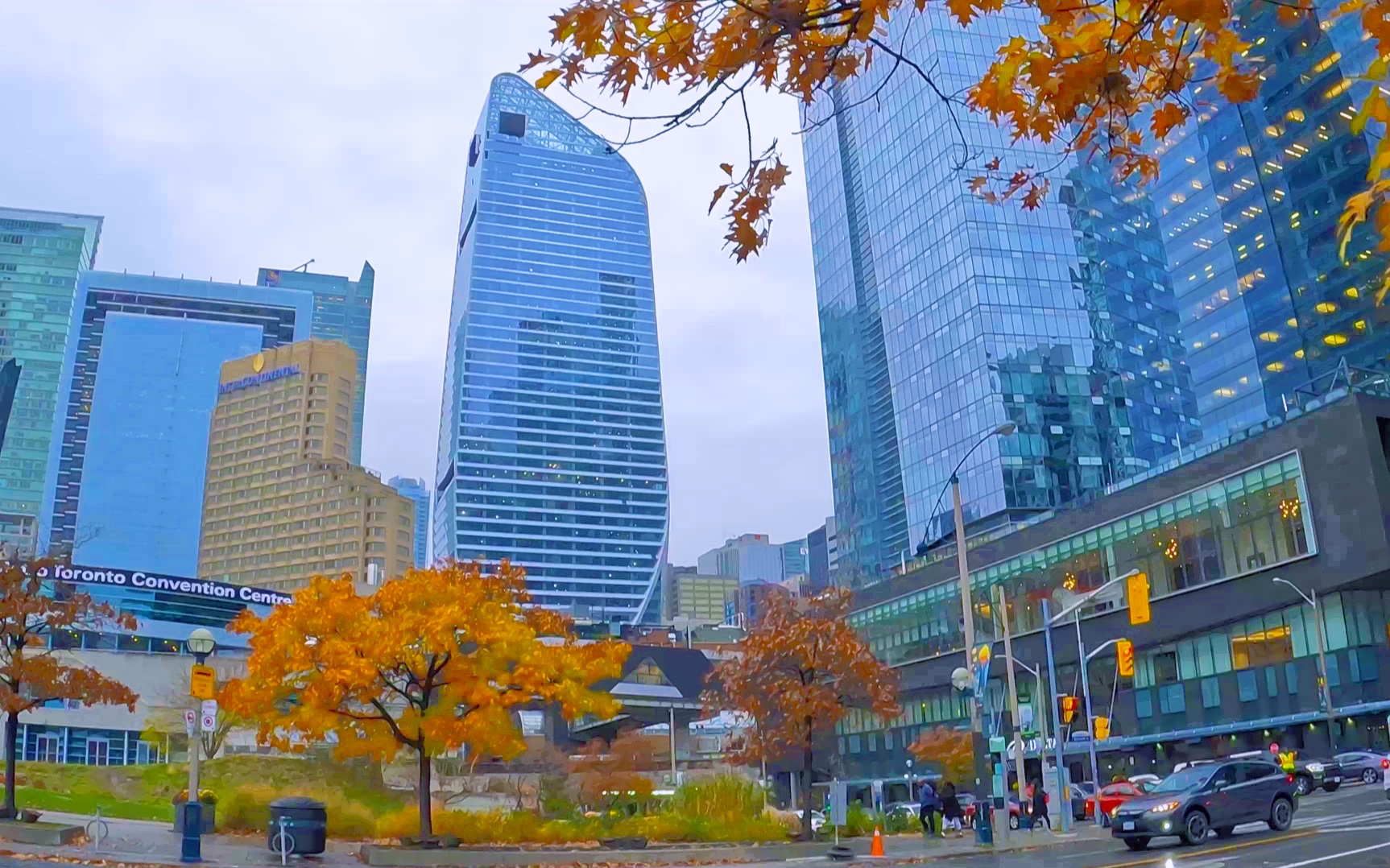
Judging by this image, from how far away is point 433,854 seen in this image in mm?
24922

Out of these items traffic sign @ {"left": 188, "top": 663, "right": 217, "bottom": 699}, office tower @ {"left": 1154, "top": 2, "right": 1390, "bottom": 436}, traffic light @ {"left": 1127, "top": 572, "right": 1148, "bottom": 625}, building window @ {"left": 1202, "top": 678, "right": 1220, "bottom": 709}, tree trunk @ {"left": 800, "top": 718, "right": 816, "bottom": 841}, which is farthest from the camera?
office tower @ {"left": 1154, "top": 2, "right": 1390, "bottom": 436}

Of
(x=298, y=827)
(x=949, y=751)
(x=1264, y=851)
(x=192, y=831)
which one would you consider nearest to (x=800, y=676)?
(x=298, y=827)

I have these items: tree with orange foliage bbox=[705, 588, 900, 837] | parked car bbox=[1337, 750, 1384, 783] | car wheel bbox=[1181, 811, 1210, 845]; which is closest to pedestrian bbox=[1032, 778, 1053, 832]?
tree with orange foliage bbox=[705, 588, 900, 837]

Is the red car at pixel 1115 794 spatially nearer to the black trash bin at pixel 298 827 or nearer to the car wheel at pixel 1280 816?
the car wheel at pixel 1280 816

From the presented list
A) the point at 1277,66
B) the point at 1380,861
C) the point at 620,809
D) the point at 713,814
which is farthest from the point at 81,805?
the point at 1277,66

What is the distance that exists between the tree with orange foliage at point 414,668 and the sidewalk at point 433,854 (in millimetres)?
2515

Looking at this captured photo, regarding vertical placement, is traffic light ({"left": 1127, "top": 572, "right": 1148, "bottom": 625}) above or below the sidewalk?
above

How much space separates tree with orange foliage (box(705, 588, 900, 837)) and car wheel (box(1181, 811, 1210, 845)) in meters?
11.9

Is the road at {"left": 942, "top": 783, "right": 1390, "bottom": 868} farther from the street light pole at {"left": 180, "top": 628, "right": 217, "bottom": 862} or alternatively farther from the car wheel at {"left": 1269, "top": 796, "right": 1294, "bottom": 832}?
the street light pole at {"left": 180, "top": 628, "right": 217, "bottom": 862}

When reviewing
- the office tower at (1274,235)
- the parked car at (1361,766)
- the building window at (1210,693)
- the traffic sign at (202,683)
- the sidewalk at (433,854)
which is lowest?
the sidewalk at (433,854)

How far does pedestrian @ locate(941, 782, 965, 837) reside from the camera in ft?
125

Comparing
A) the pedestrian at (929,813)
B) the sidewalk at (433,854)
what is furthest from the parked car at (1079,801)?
the sidewalk at (433,854)

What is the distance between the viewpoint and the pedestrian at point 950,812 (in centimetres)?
3803

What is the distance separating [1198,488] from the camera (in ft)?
204
